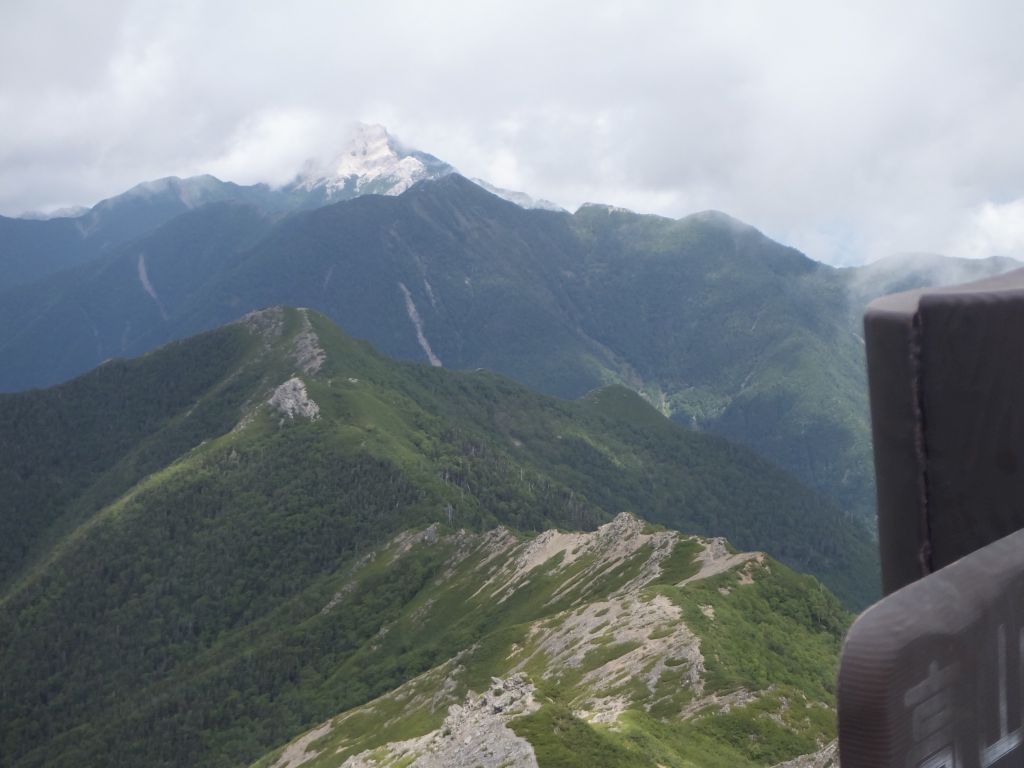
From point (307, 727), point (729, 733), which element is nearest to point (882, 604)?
point (729, 733)

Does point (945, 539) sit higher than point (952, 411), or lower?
lower

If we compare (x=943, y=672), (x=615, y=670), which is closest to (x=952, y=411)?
(x=943, y=672)

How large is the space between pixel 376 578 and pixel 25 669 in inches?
3020

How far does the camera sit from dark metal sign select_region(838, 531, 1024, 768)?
10.4 feet

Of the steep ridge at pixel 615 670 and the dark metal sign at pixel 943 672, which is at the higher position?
the dark metal sign at pixel 943 672

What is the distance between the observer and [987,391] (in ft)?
12.9

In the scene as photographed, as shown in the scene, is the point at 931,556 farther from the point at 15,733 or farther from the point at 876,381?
the point at 15,733

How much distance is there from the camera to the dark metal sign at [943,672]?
316cm

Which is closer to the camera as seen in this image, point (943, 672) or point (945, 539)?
point (943, 672)

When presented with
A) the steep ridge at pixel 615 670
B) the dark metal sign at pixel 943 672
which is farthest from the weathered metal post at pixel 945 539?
the steep ridge at pixel 615 670

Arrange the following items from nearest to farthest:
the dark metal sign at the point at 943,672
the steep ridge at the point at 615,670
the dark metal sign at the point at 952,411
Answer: the dark metal sign at the point at 943,672 < the dark metal sign at the point at 952,411 < the steep ridge at the point at 615,670

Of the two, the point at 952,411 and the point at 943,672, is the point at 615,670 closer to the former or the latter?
the point at 952,411

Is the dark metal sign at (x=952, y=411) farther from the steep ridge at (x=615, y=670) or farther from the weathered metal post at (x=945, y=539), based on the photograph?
the steep ridge at (x=615, y=670)

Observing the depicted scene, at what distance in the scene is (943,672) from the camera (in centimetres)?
340
